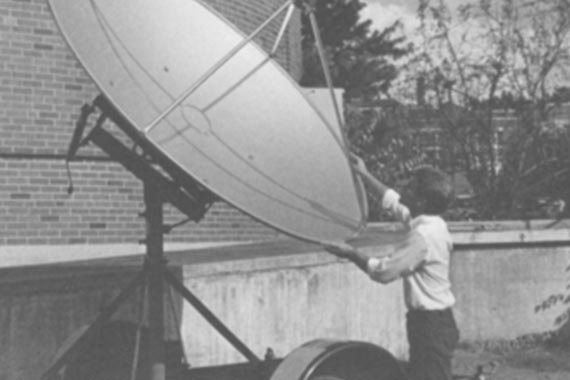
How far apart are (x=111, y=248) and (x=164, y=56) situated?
5780 mm

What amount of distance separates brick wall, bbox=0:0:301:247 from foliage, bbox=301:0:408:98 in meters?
21.2

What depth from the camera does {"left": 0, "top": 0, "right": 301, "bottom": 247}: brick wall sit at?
1028cm

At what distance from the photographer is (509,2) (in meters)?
14.2

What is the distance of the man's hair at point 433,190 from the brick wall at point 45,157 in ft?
19.5

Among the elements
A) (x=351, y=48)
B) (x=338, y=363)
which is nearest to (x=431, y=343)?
(x=338, y=363)

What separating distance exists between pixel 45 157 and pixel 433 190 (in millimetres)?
6241

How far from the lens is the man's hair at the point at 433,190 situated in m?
5.00

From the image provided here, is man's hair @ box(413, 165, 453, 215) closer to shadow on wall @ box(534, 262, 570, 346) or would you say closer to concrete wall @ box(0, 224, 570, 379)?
concrete wall @ box(0, 224, 570, 379)

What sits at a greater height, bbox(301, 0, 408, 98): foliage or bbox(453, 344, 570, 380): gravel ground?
bbox(301, 0, 408, 98): foliage

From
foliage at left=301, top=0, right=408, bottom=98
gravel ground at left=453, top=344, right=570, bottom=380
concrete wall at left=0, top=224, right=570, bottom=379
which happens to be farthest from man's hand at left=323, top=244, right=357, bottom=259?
foliage at left=301, top=0, right=408, bottom=98

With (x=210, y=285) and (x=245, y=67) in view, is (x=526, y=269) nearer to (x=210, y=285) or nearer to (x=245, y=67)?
(x=210, y=285)

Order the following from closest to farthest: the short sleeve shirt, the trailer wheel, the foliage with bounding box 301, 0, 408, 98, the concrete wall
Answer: the trailer wheel < the short sleeve shirt < the concrete wall < the foliage with bounding box 301, 0, 408, 98

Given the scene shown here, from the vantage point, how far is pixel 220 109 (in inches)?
208

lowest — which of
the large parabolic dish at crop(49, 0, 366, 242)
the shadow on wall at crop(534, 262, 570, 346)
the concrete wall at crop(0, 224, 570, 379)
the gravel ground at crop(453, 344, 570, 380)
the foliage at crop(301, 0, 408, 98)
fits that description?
the gravel ground at crop(453, 344, 570, 380)
